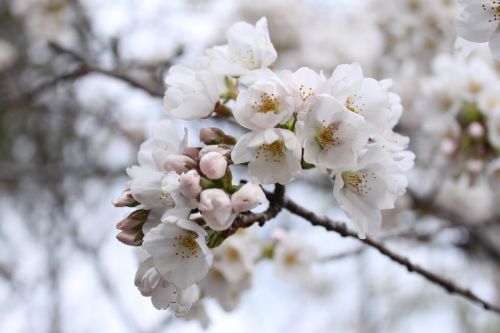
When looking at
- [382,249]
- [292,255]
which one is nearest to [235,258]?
[292,255]

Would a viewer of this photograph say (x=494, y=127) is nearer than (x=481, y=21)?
No

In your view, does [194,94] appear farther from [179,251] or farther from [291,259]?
[291,259]

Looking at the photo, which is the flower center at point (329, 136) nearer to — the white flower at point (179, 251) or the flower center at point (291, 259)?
the white flower at point (179, 251)

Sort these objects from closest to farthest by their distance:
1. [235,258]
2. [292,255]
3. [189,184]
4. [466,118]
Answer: [189,184]
[235,258]
[292,255]
[466,118]

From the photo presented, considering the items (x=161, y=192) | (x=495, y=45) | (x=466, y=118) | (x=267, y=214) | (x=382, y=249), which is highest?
(x=495, y=45)

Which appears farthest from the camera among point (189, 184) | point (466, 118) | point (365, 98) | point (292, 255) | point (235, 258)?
point (466, 118)

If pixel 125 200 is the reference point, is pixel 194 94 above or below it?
above

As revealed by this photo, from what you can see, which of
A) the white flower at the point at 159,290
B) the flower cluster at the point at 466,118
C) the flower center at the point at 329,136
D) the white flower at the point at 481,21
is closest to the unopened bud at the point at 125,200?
the white flower at the point at 159,290
